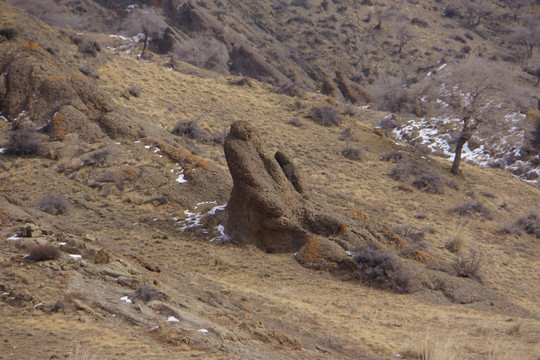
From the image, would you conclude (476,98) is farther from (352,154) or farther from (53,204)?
(53,204)

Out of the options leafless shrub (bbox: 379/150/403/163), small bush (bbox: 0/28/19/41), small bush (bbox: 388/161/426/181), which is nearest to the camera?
small bush (bbox: 0/28/19/41)

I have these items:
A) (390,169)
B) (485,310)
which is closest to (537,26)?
(390,169)

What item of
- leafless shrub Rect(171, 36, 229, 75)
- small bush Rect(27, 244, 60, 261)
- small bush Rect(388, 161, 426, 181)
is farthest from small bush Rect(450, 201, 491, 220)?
leafless shrub Rect(171, 36, 229, 75)

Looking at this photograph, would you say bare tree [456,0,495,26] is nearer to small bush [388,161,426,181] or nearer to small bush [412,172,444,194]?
small bush [388,161,426,181]

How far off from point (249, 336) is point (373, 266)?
5376 millimetres

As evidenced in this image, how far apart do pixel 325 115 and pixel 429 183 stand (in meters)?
8.30

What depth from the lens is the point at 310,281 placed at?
10.3 m

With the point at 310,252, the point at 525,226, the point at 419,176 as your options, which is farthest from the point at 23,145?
the point at 525,226

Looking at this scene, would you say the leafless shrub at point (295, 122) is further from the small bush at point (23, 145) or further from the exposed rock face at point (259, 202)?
the small bush at point (23, 145)

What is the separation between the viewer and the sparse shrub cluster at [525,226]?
1862 cm

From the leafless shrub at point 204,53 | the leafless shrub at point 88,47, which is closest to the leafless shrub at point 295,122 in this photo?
the leafless shrub at point 88,47

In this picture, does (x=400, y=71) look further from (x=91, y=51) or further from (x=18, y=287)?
(x=18, y=287)

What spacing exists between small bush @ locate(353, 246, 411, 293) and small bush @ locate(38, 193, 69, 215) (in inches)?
291

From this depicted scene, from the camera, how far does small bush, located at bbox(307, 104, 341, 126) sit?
2788 cm
